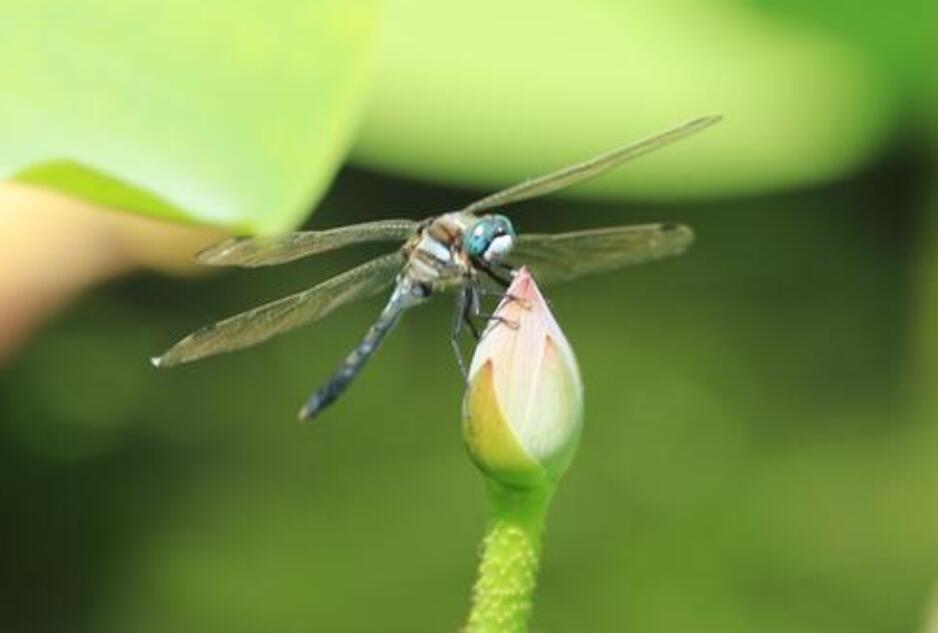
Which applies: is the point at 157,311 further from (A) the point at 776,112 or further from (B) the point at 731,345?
(A) the point at 776,112

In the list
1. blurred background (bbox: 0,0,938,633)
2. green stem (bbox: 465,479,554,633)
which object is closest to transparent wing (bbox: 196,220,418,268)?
green stem (bbox: 465,479,554,633)

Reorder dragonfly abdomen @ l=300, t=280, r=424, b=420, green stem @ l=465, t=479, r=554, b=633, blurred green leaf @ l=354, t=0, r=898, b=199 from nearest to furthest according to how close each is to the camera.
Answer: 1. green stem @ l=465, t=479, r=554, b=633
2. dragonfly abdomen @ l=300, t=280, r=424, b=420
3. blurred green leaf @ l=354, t=0, r=898, b=199

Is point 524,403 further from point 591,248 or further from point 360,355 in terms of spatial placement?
point 591,248

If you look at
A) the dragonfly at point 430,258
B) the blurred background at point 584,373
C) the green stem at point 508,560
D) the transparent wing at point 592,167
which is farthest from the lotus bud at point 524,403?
the blurred background at point 584,373

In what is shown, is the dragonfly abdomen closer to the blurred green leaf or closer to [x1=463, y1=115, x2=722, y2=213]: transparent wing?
[x1=463, y1=115, x2=722, y2=213]: transparent wing

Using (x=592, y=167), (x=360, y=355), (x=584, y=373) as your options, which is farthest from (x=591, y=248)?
(x=584, y=373)

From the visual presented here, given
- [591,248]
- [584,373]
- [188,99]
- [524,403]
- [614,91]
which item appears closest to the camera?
[524,403]
